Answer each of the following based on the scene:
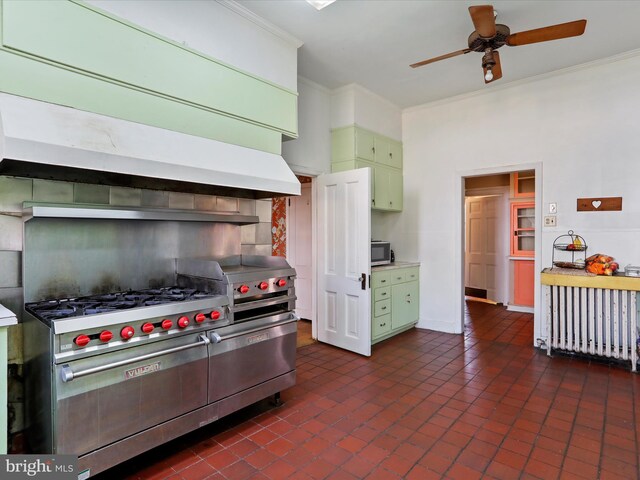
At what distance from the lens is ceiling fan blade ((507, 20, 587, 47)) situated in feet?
7.69

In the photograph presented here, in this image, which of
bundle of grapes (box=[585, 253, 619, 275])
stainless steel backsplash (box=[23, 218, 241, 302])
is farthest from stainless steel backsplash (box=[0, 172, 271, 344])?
bundle of grapes (box=[585, 253, 619, 275])

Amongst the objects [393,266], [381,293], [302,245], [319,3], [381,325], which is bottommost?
[381,325]

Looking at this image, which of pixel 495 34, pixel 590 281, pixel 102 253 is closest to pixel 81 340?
pixel 102 253

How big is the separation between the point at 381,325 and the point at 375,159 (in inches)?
82.6

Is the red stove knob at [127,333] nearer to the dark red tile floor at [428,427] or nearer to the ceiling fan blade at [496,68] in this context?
the dark red tile floor at [428,427]

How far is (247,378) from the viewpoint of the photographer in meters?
2.43

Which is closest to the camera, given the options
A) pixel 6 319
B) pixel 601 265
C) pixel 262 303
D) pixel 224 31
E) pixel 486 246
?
pixel 6 319

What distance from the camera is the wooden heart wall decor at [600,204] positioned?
363 cm

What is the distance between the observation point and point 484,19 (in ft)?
8.06

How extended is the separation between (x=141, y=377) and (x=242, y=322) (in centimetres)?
69

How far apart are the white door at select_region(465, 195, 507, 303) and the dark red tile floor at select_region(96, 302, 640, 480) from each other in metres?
3.05

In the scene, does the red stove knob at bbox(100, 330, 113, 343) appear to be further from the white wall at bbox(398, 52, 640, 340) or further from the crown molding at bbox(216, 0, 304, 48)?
the white wall at bbox(398, 52, 640, 340)

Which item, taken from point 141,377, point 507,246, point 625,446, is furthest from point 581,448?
point 507,246

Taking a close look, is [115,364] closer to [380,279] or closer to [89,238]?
[89,238]
